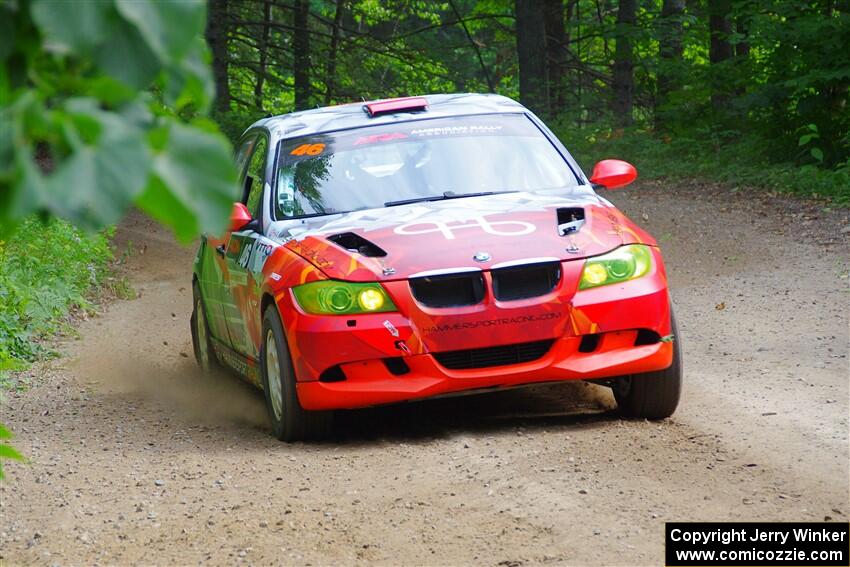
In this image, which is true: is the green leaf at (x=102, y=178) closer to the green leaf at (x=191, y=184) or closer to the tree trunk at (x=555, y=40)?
the green leaf at (x=191, y=184)

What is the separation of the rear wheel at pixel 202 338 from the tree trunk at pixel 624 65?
16983 mm

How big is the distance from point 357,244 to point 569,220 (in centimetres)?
112

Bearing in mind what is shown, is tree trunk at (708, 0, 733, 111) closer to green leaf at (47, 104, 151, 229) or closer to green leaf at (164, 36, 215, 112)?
green leaf at (164, 36, 215, 112)

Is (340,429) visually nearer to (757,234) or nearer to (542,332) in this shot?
(542,332)

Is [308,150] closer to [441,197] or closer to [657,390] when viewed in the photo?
Result: [441,197]

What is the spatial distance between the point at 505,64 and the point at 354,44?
12.7 metres

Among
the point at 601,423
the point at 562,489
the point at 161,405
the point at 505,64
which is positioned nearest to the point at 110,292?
the point at 161,405

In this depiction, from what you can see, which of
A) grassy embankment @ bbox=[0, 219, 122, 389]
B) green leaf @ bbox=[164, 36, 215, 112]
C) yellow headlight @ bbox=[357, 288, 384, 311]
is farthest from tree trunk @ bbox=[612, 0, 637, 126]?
green leaf @ bbox=[164, 36, 215, 112]

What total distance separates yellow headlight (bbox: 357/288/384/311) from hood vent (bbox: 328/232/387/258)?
23cm

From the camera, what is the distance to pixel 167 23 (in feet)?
5.07

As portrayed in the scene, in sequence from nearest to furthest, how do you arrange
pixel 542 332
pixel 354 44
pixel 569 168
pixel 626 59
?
pixel 542 332
pixel 569 168
pixel 626 59
pixel 354 44

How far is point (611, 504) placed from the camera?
16.4 ft

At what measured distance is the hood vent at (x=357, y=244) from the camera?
639 cm

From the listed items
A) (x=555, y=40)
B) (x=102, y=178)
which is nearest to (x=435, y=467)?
(x=102, y=178)
